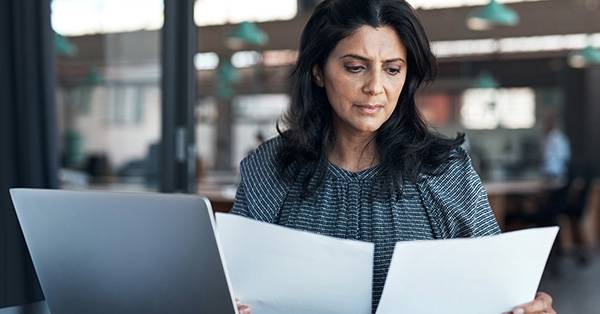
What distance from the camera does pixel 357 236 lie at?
66.8 inches

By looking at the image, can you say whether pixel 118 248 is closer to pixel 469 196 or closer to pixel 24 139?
pixel 469 196

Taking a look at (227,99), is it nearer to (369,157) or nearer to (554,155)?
(554,155)

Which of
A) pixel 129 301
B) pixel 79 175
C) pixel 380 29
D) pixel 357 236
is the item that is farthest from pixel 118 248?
pixel 79 175

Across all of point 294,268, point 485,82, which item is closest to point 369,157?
point 294,268

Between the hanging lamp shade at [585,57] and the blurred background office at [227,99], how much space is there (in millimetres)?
35

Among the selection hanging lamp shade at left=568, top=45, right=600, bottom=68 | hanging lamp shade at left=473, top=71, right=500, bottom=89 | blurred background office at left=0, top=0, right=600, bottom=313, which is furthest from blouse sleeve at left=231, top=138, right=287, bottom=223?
hanging lamp shade at left=473, top=71, right=500, bottom=89

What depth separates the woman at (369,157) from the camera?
1650mm

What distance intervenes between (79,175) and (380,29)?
6.52m

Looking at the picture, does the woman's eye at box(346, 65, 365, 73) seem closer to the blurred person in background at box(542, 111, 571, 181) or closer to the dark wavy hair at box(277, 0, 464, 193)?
the dark wavy hair at box(277, 0, 464, 193)

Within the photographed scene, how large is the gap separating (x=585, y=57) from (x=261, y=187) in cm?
896

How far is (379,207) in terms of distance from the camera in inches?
67.1

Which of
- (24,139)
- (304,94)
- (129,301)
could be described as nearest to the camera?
(129,301)

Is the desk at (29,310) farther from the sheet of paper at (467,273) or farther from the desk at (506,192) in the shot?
the desk at (506,192)

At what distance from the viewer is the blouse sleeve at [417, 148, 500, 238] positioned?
1660mm
